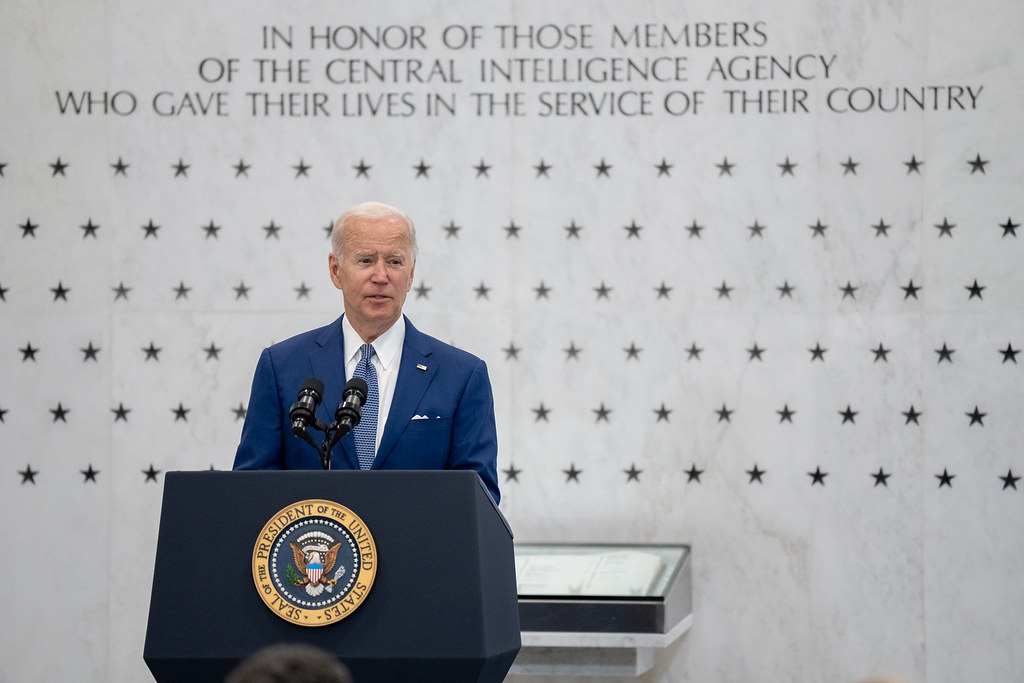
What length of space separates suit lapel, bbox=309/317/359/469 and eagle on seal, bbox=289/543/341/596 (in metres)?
0.74

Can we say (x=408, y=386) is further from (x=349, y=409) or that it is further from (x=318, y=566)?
(x=318, y=566)

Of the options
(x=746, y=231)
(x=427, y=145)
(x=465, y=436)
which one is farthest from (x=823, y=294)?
(x=465, y=436)

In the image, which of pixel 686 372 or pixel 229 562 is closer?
pixel 229 562

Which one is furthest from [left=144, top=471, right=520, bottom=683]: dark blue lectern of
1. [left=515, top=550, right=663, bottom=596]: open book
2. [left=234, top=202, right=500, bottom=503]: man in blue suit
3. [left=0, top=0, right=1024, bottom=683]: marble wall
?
[left=0, top=0, right=1024, bottom=683]: marble wall

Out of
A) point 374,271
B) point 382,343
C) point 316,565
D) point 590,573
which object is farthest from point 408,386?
point 590,573

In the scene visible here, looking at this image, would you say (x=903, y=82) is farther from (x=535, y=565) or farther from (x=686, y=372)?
(x=535, y=565)

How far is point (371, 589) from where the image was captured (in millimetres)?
2771

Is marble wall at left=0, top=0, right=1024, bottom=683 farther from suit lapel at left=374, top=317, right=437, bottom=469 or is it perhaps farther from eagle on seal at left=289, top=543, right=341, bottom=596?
eagle on seal at left=289, top=543, right=341, bottom=596

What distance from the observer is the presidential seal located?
2.75 metres

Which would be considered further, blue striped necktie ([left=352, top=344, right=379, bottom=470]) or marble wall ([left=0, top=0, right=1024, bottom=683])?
marble wall ([left=0, top=0, right=1024, bottom=683])

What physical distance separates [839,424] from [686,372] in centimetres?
86

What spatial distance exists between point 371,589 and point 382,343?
3.63ft

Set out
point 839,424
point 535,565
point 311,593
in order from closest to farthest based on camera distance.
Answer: point 311,593 < point 535,565 < point 839,424

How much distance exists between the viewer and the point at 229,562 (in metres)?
2.82
